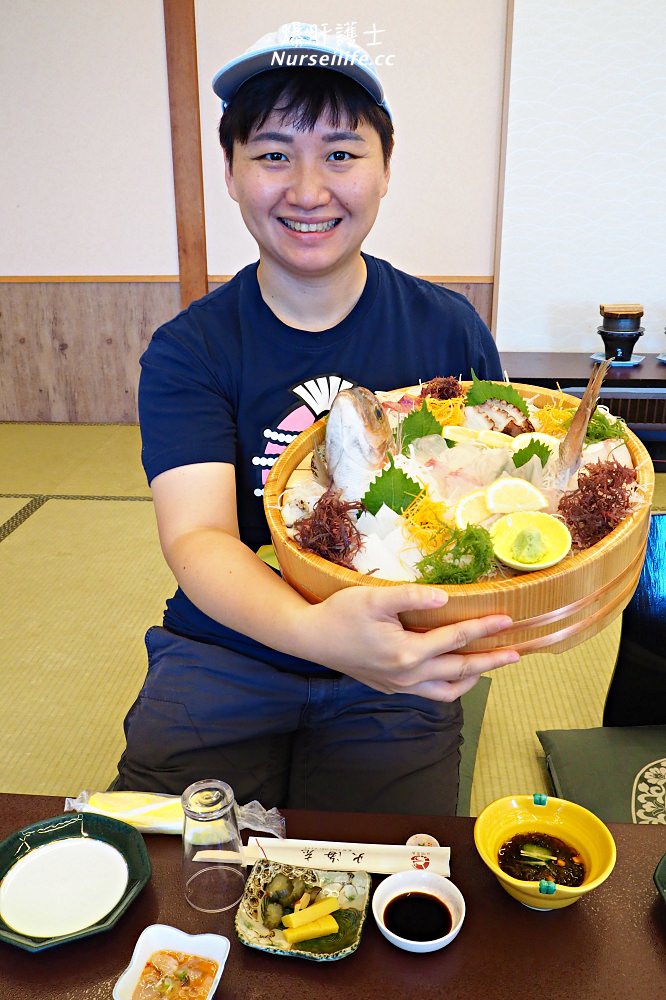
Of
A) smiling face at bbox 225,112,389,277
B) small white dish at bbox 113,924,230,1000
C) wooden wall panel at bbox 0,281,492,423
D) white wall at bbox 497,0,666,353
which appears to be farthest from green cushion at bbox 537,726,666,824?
wooden wall panel at bbox 0,281,492,423

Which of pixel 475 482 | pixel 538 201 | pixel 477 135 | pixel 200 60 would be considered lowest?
pixel 475 482

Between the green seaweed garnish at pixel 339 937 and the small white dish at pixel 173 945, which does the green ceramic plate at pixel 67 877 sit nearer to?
the small white dish at pixel 173 945

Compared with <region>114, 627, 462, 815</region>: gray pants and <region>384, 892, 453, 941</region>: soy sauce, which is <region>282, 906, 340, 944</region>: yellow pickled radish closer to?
<region>384, 892, 453, 941</region>: soy sauce

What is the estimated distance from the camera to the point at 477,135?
4.63 meters

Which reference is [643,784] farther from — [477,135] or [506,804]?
[477,135]

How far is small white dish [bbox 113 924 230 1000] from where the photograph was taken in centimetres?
92

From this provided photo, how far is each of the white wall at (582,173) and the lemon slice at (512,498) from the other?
151 inches

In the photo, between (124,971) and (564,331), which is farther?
(564,331)

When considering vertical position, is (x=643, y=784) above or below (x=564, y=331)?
below

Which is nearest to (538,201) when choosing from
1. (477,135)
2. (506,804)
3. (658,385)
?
(477,135)

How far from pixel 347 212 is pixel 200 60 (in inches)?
149

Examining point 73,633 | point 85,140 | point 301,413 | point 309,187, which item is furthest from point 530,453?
point 85,140

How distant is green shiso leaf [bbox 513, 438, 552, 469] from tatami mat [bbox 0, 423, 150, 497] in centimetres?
313

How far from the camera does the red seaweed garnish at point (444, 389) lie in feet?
5.03
